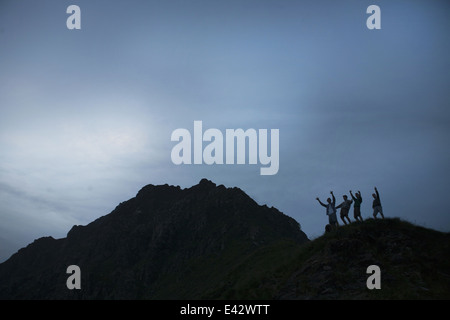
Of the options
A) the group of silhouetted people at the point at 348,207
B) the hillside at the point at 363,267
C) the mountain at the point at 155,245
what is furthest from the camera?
the mountain at the point at 155,245

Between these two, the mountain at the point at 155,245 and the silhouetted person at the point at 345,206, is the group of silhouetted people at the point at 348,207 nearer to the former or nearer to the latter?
the silhouetted person at the point at 345,206

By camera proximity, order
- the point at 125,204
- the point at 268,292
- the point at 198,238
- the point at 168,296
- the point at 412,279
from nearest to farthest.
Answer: the point at 412,279
the point at 268,292
the point at 168,296
the point at 198,238
the point at 125,204

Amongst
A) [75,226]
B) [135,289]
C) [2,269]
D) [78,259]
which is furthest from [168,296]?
[2,269]

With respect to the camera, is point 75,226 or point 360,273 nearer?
point 360,273

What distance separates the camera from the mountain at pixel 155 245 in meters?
81.2

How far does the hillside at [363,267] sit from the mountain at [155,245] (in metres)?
44.6

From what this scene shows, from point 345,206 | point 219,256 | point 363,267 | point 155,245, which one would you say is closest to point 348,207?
point 345,206

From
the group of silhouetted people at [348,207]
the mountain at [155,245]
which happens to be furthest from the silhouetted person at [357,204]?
the mountain at [155,245]

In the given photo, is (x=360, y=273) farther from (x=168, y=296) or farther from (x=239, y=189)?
(x=239, y=189)

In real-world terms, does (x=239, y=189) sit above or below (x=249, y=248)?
above

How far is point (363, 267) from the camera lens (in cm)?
2298

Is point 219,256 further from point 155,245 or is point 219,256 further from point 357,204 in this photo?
point 357,204

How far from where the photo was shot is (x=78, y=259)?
10838 cm
